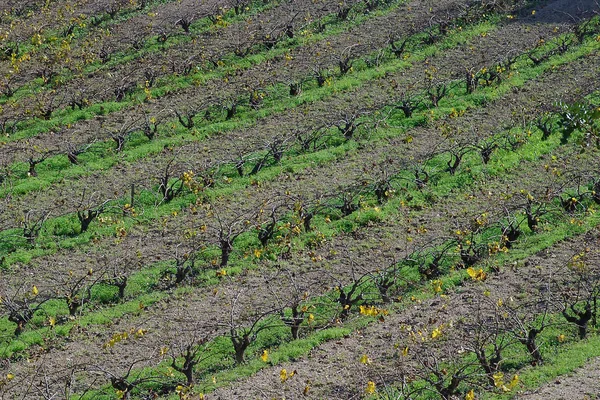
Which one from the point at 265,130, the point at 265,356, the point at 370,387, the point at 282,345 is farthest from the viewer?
the point at 265,130

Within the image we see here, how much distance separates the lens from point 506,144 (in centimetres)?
2298

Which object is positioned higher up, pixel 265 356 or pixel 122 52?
pixel 122 52

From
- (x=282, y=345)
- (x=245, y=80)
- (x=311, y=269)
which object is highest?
(x=245, y=80)

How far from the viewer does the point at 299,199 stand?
68.8ft

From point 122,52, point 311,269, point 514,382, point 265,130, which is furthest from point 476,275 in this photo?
point 122,52

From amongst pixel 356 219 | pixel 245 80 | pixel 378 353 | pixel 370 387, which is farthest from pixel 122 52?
pixel 370 387

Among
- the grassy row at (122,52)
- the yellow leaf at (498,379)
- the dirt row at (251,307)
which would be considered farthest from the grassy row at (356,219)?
the grassy row at (122,52)

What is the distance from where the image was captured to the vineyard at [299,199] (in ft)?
53.3

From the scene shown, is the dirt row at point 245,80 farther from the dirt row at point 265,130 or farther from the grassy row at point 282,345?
the grassy row at point 282,345

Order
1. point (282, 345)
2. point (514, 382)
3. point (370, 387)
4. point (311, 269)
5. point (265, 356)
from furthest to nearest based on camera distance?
point (311, 269)
point (282, 345)
point (265, 356)
point (370, 387)
point (514, 382)

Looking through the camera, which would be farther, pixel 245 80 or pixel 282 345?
pixel 245 80

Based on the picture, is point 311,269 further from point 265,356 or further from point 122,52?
point 122,52

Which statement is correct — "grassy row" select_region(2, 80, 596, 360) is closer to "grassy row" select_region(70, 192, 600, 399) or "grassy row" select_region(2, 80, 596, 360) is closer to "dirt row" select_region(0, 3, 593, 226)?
"dirt row" select_region(0, 3, 593, 226)

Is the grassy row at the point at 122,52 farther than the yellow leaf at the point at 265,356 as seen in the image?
Yes
